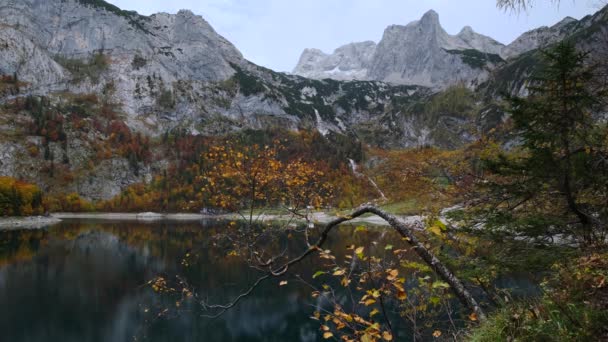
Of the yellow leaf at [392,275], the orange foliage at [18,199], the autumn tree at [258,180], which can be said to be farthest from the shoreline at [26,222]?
the yellow leaf at [392,275]

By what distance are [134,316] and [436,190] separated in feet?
92.5

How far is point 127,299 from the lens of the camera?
33781mm

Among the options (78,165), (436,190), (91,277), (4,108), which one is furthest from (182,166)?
(436,190)

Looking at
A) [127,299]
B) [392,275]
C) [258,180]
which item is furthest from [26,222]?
[392,275]

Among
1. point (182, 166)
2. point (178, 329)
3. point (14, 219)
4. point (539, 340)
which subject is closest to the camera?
point (539, 340)

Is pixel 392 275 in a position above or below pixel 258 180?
below

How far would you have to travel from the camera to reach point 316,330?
26891mm

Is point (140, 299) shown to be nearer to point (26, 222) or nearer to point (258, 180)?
point (258, 180)

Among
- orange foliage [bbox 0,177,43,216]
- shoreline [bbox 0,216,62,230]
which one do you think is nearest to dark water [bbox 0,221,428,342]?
shoreline [bbox 0,216,62,230]

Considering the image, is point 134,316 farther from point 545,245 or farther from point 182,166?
point 182,166

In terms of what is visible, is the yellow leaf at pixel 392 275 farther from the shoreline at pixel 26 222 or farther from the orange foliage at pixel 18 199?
the orange foliage at pixel 18 199

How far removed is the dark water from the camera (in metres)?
26.0

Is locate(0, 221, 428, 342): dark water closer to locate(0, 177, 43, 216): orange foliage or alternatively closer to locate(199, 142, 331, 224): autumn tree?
locate(199, 142, 331, 224): autumn tree

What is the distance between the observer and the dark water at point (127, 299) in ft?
85.3
